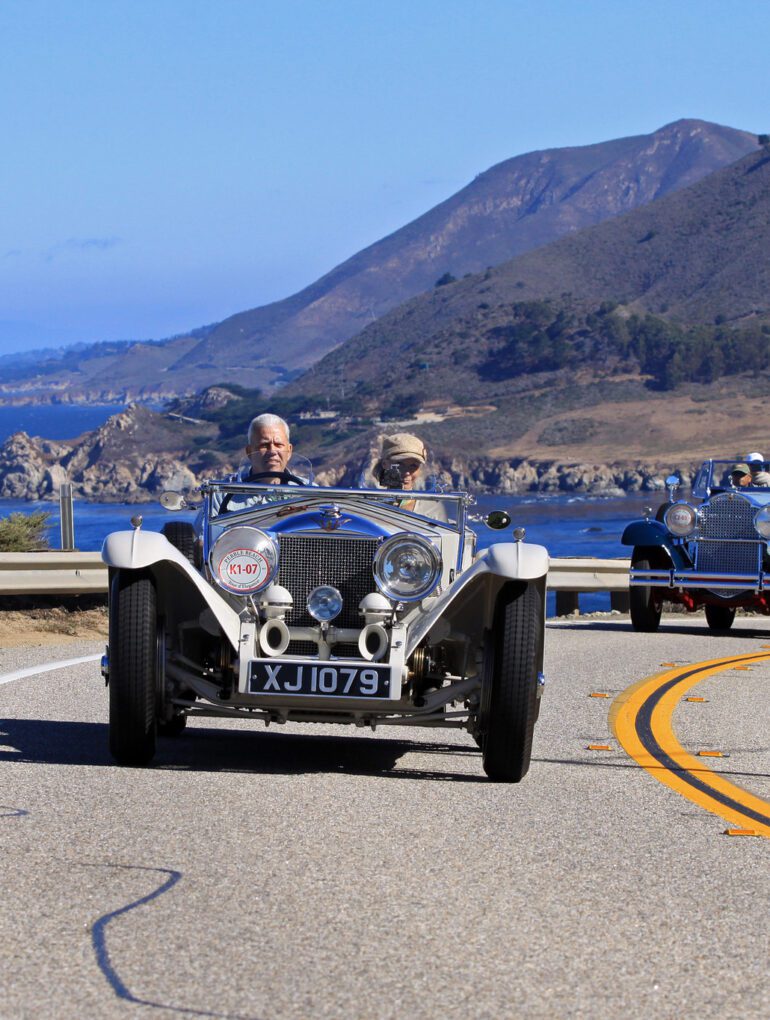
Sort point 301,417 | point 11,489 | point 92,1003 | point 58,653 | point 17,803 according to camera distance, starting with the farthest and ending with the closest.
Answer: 1. point 301,417
2. point 11,489
3. point 58,653
4. point 17,803
5. point 92,1003

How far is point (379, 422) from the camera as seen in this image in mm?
174750

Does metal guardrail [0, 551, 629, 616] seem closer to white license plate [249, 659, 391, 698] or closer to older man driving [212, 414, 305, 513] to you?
older man driving [212, 414, 305, 513]

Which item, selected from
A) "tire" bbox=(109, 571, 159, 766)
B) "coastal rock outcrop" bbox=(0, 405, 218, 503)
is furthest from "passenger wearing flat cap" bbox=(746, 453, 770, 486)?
"coastal rock outcrop" bbox=(0, 405, 218, 503)

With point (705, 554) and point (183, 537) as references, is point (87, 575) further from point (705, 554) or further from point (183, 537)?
point (183, 537)

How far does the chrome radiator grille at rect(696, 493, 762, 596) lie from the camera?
17.2 metres

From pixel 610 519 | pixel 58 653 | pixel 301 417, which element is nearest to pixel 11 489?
pixel 301 417

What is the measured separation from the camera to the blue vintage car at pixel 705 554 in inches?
660

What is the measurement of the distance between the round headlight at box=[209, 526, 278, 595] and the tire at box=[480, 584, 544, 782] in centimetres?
101

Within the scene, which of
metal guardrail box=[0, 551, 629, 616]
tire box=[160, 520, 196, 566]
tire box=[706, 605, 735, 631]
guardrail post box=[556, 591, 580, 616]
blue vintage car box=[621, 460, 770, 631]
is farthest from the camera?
guardrail post box=[556, 591, 580, 616]

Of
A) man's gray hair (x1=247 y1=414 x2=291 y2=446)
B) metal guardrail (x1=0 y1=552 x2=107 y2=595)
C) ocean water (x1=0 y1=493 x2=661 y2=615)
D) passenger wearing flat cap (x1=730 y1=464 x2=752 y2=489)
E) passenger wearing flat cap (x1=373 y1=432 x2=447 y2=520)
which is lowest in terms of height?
ocean water (x1=0 y1=493 x2=661 y2=615)

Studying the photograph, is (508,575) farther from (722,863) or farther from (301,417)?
(301,417)

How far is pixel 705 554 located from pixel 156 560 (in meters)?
11.1

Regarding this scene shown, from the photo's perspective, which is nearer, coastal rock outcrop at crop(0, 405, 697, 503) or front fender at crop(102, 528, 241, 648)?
front fender at crop(102, 528, 241, 648)

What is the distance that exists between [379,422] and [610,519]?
5514cm
